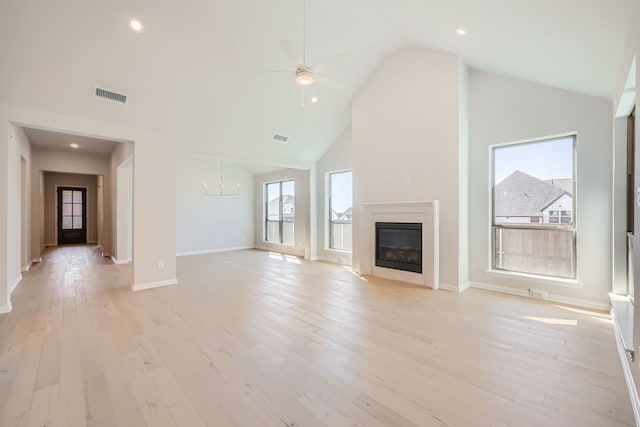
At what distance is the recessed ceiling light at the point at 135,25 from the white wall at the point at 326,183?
4473mm

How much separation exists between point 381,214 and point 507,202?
2.06 meters

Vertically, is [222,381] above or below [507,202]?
below

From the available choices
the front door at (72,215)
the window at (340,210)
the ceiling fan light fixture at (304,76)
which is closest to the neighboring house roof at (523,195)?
the window at (340,210)

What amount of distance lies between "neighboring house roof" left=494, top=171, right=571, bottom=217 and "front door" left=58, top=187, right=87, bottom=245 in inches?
573

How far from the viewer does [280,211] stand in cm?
934

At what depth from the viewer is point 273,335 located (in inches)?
116

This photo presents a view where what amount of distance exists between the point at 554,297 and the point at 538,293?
0.18m

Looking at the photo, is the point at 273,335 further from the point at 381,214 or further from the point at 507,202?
the point at 507,202

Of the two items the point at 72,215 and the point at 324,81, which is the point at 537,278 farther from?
the point at 72,215

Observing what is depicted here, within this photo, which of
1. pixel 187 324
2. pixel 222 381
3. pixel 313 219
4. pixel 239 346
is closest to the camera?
pixel 222 381

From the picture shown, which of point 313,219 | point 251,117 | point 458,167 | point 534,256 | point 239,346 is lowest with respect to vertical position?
point 239,346

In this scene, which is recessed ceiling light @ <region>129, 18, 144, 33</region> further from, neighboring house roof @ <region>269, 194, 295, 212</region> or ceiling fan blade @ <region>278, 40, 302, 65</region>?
neighboring house roof @ <region>269, 194, 295, 212</region>

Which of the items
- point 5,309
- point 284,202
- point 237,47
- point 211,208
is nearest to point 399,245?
point 237,47

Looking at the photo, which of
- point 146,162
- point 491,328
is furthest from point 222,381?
point 146,162
